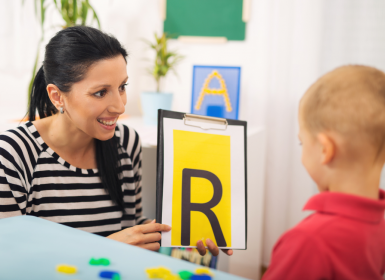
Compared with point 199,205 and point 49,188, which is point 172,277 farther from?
point 49,188

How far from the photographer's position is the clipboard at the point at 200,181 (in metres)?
0.83

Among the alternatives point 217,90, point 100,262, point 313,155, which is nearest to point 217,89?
point 217,90

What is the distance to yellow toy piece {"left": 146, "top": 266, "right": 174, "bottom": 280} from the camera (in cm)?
43

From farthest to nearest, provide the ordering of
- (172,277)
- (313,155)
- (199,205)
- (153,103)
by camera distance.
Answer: (153,103)
(199,205)
(313,155)
(172,277)

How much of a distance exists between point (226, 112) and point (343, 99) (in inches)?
46.3

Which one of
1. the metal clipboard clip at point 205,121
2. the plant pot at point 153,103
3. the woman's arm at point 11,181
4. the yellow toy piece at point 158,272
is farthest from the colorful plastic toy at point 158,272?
the plant pot at point 153,103

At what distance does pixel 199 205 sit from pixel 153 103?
2.79 ft

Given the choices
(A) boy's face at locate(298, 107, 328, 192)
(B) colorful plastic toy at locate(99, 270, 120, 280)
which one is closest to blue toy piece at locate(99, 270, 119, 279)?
(B) colorful plastic toy at locate(99, 270, 120, 280)

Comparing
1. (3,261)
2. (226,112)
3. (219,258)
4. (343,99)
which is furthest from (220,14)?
(3,261)

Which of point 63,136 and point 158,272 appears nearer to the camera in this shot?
point 158,272

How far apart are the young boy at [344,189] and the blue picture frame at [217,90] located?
112 cm

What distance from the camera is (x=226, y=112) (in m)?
1.66

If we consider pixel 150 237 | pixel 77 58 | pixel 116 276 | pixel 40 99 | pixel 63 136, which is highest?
pixel 77 58

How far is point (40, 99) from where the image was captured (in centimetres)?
110
